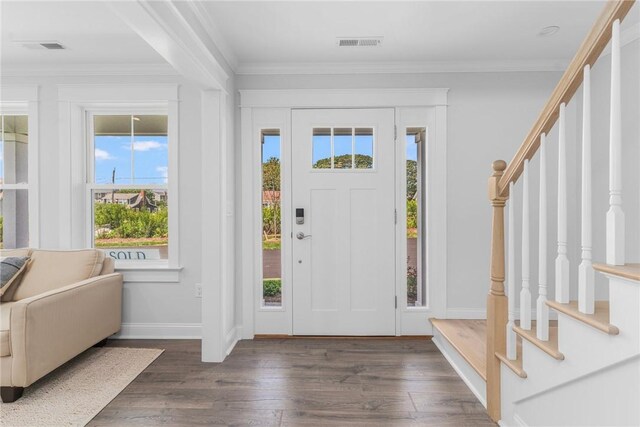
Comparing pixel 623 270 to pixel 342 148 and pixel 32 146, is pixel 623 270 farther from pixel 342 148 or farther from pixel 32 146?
pixel 32 146

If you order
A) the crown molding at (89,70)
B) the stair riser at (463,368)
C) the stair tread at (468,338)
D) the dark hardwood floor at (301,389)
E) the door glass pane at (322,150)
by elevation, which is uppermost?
the crown molding at (89,70)

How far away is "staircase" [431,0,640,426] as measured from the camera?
1190 millimetres

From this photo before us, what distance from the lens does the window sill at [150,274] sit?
10.7 feet

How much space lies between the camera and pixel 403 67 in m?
3.23

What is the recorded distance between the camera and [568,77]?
58.4 inches

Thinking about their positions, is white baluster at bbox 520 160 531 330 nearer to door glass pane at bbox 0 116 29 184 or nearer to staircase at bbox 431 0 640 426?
staircase at bbox 431 0 640 426

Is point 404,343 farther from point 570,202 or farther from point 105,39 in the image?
point 105,39

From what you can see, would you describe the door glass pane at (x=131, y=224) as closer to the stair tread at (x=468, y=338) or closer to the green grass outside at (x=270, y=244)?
the green grass outside at (x=270, y=244)

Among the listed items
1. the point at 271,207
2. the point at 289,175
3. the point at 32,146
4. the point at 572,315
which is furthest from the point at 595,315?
the point at 32,146

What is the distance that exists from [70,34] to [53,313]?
200 centimetres

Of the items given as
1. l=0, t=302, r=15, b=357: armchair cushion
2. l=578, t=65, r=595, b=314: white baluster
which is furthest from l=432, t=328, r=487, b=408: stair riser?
l=0, t=302, r=15, b=357: armchair cushion

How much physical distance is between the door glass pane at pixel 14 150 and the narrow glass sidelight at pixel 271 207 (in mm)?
2173

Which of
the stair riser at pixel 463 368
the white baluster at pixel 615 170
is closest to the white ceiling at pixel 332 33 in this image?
the white baluster at pixel 615 170

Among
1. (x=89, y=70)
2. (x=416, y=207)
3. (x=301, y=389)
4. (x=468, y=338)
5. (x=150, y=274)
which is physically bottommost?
(x=301, y=389)
